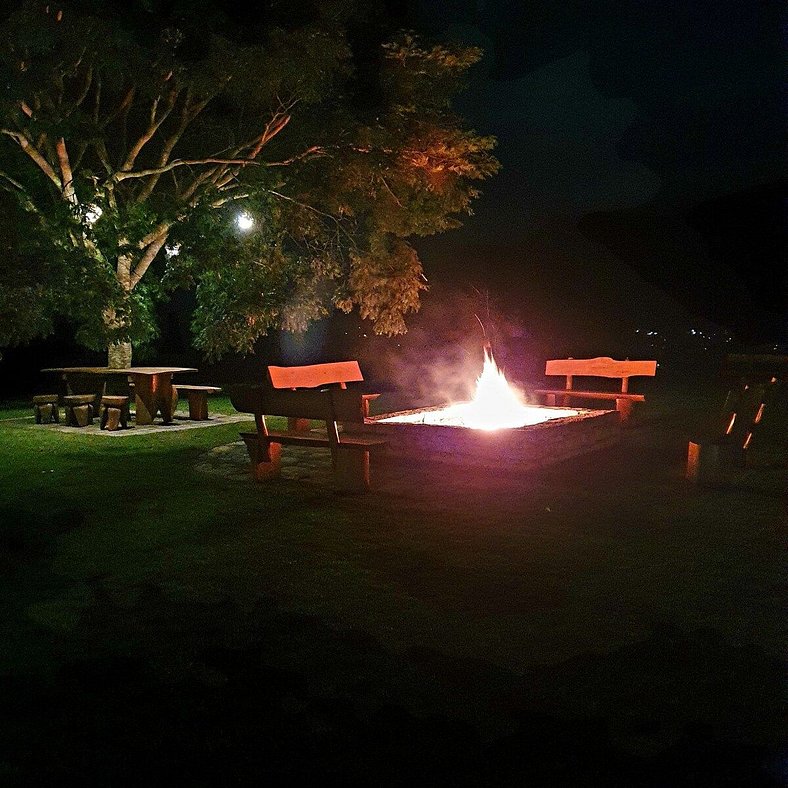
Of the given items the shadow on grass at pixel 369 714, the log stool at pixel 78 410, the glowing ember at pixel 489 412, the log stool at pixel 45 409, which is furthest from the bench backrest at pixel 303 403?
the log stool at pixel 45 409

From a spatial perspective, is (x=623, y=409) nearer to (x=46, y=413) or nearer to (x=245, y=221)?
(x=245, y=221)

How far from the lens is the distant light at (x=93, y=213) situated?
1435cm

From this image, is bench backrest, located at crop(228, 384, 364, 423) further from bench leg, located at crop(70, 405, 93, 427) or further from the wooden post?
bench leg, located at crop(70, 405, 93, 427)

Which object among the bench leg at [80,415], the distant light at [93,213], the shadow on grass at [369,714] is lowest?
A: the shadow on grass at [369,714]

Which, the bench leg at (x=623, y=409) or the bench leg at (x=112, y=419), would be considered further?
the bench leg at (x=112, y=419)

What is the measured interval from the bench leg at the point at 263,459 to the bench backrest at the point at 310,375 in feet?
6.98

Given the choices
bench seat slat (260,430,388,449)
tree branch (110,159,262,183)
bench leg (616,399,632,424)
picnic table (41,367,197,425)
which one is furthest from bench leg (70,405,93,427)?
bench leg (616,399,632,424)

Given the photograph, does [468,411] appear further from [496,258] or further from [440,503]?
[496,258]

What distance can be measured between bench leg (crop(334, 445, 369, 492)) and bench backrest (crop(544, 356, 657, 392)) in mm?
6098

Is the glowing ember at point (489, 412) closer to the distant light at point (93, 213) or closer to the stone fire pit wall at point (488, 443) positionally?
the stone fire pit wall at point (488, 443)

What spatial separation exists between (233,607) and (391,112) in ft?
41.8

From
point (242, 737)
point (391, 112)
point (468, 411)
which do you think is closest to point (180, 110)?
point (391, 112)

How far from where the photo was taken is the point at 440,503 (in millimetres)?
7137

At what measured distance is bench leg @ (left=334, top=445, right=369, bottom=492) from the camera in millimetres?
7648
